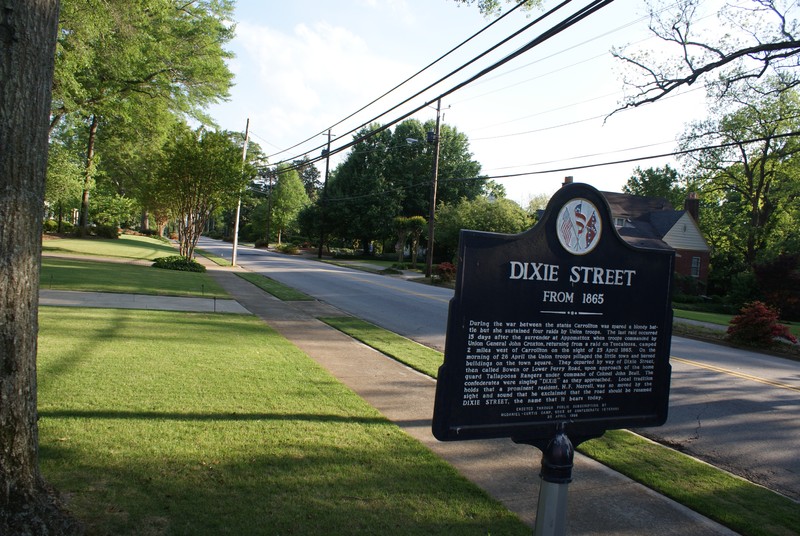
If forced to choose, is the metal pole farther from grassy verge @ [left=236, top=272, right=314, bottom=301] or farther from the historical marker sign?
grassy verge @ [left=236, top=272, right=314, bottom=301]

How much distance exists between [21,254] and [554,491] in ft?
10.1

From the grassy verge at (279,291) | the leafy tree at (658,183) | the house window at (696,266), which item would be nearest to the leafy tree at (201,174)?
the grassy verge at (279,291)

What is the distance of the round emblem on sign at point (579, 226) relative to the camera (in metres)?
3.24

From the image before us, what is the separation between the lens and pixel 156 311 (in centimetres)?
1188

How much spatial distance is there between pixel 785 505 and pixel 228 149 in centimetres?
2502

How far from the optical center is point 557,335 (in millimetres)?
3268

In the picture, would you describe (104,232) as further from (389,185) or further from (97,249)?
(389,185)

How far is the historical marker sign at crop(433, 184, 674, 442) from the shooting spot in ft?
9.86

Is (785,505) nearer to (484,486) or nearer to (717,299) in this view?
(484,486)

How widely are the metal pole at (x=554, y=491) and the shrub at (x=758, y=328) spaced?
14548mm

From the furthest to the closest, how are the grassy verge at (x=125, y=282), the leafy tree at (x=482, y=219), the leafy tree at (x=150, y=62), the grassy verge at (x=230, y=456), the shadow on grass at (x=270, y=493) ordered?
the leafy tree at (x=482, y=219) → the leafy tree at (x=150, y=62) → the grassy verge at (x=125, y=282) → the grassy verge at (x=230, y=456) → the shadow on grass at (x=270, y=493)

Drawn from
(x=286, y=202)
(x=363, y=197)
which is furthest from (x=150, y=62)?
(x=286, y=202)

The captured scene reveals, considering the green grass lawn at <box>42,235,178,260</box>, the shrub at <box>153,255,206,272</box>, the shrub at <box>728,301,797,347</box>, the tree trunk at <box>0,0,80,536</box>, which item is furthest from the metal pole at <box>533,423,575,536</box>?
the green grass lawn at <box>42,235,178,260</box>

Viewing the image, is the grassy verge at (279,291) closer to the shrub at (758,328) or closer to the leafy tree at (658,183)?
the shrub at (758,328)
